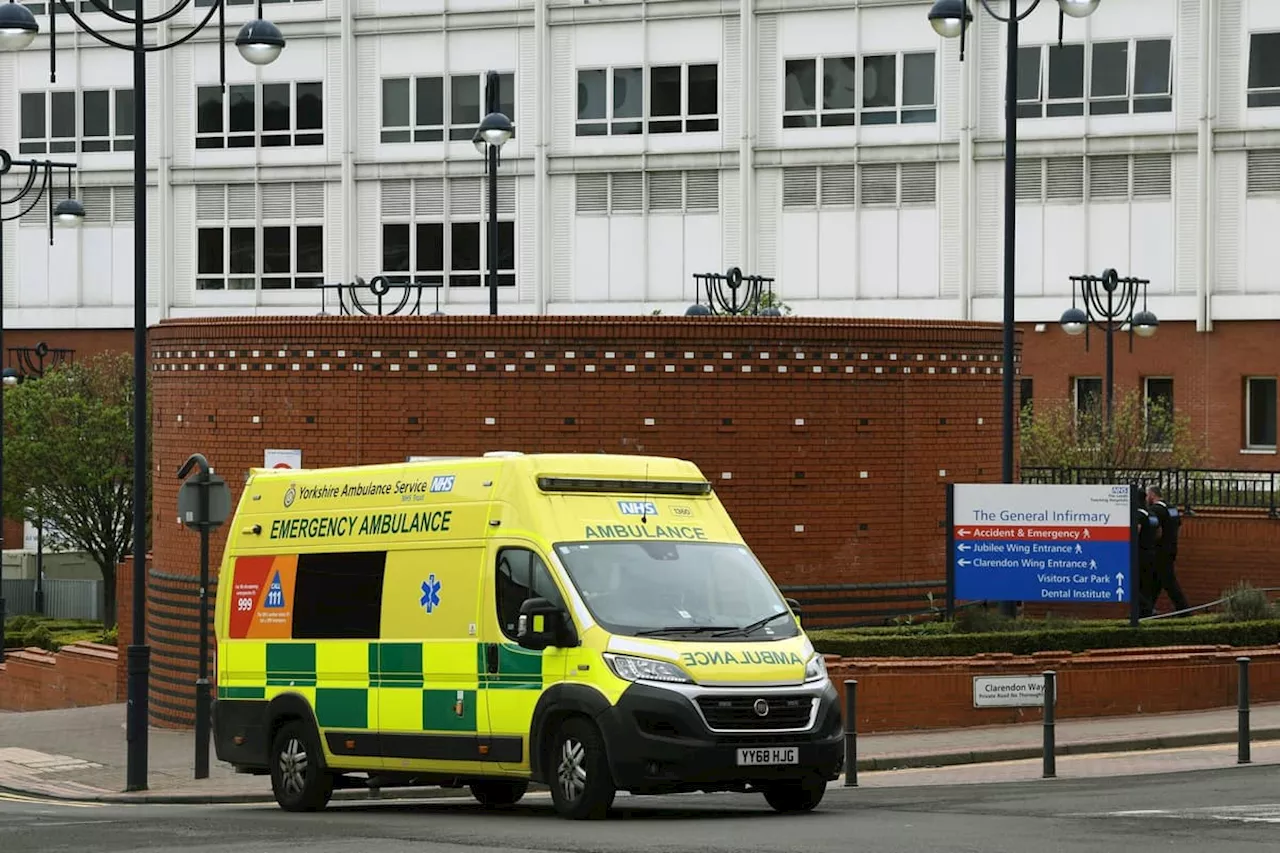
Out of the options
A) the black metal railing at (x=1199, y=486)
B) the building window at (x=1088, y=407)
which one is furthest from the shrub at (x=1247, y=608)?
the building window at (x=1088, y=407)

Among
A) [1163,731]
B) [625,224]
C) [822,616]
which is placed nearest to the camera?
[1163,731]

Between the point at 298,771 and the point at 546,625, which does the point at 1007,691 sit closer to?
the point at 298,771

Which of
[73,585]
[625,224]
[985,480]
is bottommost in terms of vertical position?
[73,585]

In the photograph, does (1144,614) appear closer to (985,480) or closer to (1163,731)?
(985,480)

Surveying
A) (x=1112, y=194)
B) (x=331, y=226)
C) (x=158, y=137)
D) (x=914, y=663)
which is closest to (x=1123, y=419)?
(x=1112, y=194)

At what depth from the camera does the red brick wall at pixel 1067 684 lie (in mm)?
20016

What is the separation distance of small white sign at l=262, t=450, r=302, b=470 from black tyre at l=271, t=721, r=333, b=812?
7.06m

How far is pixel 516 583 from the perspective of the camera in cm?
1453

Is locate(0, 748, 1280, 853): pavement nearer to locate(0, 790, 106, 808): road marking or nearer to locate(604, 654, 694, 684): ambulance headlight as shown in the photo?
locate(604, 654, 694, 684): ambulance headlight

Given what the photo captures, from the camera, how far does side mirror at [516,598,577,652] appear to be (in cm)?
1394

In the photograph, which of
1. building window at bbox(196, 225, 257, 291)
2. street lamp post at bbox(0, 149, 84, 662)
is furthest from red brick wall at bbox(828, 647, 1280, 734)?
building window at bbox(196, 225, 257, 291)

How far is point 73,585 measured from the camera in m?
51.7

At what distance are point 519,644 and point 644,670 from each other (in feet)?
3.83

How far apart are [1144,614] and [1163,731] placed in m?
7.35
